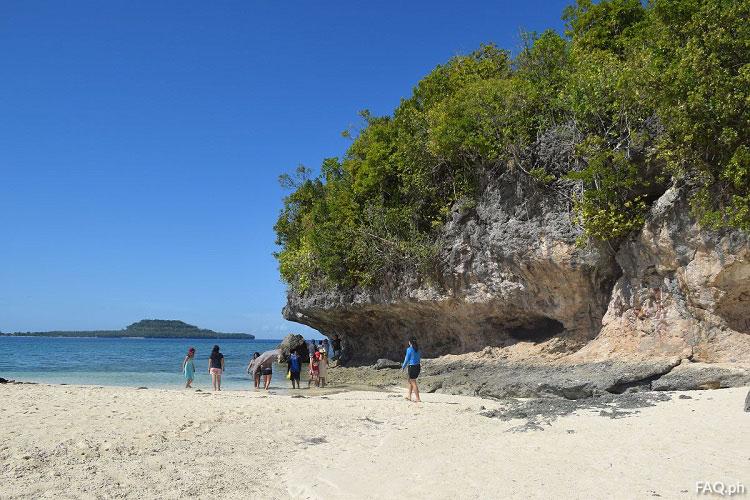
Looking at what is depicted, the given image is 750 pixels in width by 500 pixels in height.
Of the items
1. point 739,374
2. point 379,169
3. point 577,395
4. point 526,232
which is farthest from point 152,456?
point 379,169

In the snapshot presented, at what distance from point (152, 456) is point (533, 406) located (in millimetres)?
6672

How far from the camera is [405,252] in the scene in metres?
19.0

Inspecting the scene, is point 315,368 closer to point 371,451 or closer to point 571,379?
point 571,379

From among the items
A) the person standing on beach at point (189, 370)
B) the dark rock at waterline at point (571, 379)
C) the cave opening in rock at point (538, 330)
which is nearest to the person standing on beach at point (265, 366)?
the person standing on beach at point (189, 370)

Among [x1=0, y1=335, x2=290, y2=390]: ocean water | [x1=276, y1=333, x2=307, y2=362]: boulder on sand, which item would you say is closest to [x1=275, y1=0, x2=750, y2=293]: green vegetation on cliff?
[x1=0, y1=335, x2=290, y2=390]: ocean water

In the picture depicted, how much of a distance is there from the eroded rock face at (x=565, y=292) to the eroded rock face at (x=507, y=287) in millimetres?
37

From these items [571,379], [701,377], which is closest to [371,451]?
[571,379]

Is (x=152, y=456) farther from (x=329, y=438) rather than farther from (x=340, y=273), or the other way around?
(x=340, y=273)

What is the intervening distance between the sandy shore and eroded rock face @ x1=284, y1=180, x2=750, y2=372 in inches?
103

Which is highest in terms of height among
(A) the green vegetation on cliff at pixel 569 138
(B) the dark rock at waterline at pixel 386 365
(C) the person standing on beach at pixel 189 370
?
(A) the green vegetation on cliff at pixel 569 138

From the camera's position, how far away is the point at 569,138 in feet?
47.3

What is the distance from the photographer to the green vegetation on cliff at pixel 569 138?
10.8m

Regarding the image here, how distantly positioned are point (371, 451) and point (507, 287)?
10359mm

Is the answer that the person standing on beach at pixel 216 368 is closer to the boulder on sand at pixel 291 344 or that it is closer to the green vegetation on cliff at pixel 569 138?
the green vegetation on cliff at pixel 569 138
